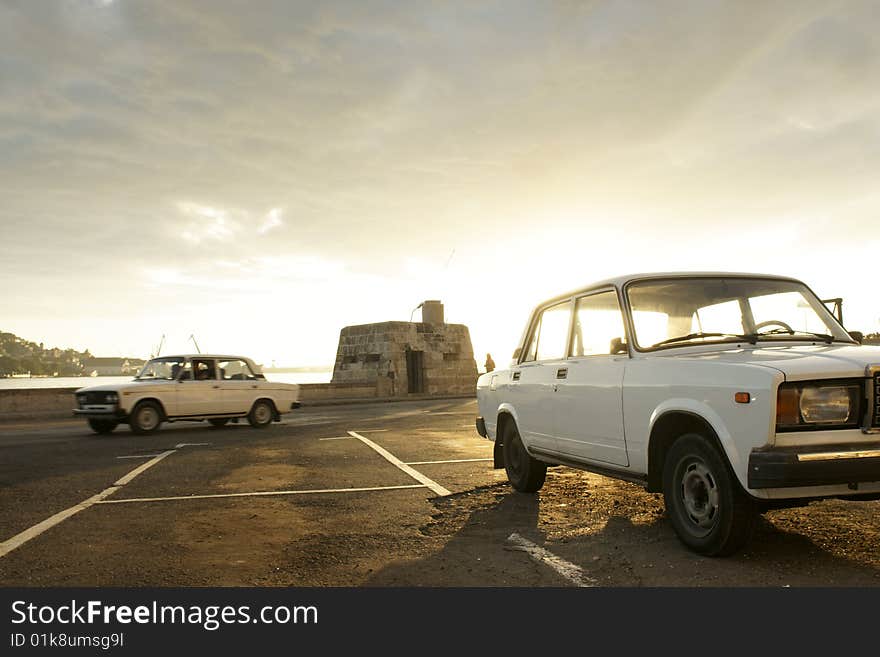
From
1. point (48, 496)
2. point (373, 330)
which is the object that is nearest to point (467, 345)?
point (373, 330)

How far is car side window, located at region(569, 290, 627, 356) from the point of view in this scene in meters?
5.69

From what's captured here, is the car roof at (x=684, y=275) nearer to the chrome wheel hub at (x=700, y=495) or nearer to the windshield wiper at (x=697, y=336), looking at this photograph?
the windshield wiper at (x=697, y=336)

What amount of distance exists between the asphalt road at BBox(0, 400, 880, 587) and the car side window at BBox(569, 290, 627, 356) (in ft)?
4.53

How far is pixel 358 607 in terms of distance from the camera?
3.75m

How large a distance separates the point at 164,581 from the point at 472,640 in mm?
1983

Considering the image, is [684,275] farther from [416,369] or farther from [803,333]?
[416,369]

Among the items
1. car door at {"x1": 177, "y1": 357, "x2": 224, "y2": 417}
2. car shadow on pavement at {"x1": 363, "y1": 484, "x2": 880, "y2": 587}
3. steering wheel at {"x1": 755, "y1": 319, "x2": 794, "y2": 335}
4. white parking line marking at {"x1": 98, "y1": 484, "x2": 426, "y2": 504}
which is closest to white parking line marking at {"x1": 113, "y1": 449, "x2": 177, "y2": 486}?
white parking line marking at {"x1": 98, "y1": 484, "x2": 426, "y2": 504}

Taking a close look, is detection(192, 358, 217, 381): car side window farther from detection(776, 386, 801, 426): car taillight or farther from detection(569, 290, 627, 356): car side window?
detection(776, 386, 801, 426): car taillight

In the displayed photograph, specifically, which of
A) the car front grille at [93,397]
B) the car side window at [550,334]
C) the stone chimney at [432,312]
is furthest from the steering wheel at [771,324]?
the stone chimney at [432,312]

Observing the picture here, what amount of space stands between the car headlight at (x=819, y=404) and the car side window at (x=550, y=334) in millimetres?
2461

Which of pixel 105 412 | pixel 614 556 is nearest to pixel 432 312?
pixel 105 412

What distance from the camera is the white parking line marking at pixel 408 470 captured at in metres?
7.42

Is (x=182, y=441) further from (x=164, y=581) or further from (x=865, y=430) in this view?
(x=865, y=430)

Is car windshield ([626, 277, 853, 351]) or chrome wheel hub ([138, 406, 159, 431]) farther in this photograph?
chrome wheel hub ([138, 406, 159, 431])
